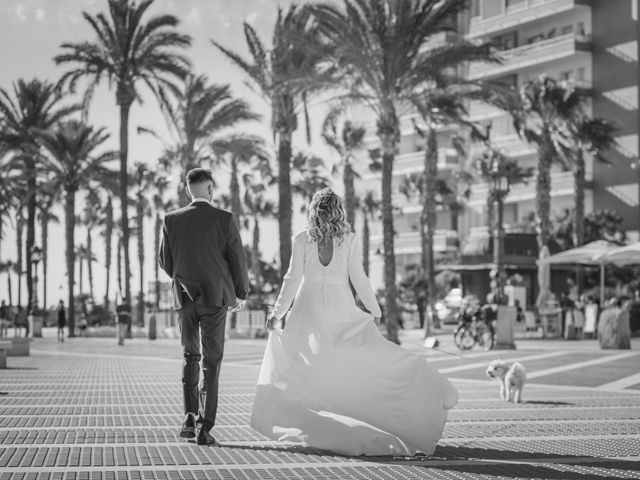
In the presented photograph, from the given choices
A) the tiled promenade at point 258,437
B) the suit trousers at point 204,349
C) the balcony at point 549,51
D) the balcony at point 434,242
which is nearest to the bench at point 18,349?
the tiled promenade at point 258,437

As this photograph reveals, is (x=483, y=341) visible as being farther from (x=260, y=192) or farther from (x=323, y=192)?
(x=260, y=192)

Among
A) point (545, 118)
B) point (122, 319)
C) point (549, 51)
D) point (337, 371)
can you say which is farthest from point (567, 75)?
point (337, 371)

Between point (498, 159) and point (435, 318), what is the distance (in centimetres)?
1698

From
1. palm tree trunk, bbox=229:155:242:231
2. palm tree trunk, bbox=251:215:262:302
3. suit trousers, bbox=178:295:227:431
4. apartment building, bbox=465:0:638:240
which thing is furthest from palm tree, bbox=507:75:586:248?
suit trousers, bbox=178:295:227:431

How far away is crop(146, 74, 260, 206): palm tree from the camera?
43562 millimetres

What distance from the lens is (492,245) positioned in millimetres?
62188

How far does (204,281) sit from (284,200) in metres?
25.6

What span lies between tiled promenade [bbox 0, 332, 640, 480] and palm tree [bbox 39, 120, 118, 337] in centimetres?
3255

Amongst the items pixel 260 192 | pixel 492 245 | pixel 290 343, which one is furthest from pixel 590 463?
pixel 260 192

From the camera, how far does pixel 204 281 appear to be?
8.35 metres

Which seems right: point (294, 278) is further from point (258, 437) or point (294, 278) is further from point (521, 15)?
point (521, 15)

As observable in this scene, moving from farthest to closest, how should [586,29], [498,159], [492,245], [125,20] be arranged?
[586,29] → [492,245] → [125,20] → [498,159]

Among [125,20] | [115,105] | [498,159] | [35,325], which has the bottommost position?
[35,325]

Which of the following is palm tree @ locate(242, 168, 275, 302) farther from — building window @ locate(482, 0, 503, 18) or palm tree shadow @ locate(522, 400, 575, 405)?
palm tree shadow @ locate(522, 400, 575, 405)
